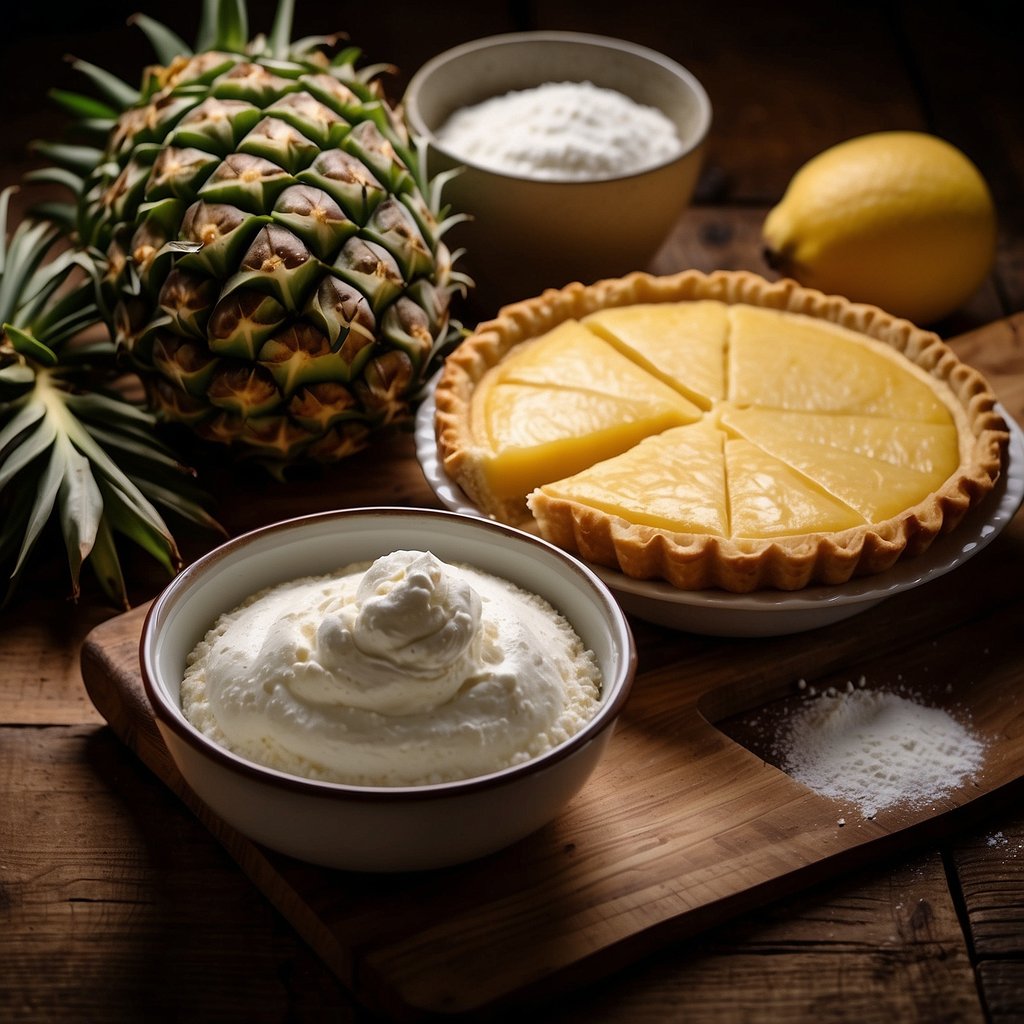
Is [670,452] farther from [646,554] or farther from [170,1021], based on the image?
[170,1021]

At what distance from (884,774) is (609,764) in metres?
0.45

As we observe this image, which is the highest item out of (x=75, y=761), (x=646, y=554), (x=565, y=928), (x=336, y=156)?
(x=336, y=156)

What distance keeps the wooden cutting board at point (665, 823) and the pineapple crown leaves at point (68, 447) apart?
18 cm

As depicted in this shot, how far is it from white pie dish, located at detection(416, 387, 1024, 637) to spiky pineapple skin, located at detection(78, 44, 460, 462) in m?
0.24

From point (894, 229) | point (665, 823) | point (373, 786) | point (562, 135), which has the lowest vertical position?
point (665, 823)

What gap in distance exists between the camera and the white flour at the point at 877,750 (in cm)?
208

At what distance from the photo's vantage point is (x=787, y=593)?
7.34ft

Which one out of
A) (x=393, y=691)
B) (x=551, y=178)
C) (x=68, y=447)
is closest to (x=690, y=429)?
(x=551, y=178)

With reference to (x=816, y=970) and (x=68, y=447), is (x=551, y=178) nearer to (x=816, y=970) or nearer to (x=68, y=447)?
(x=68, y=447)

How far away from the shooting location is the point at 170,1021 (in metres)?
1.74

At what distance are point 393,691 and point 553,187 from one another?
1637 mm

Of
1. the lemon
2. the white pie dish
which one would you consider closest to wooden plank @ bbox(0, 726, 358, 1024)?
the white pie dish

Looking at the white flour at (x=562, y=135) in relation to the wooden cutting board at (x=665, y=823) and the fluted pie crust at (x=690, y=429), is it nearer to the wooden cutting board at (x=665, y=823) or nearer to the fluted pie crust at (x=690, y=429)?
the fluted pie crust at (x=690, y=429)

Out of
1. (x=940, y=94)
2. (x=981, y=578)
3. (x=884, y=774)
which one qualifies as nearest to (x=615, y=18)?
(x=940, y=94)
